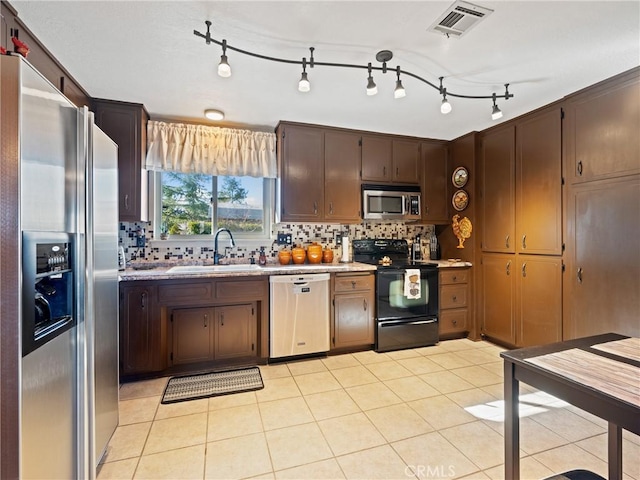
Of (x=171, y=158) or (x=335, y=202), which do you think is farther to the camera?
(x=335, y=202)

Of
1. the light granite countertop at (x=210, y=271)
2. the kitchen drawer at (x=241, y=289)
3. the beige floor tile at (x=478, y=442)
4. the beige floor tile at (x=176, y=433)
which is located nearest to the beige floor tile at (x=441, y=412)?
the beige floor tile at (x=478, y=442)

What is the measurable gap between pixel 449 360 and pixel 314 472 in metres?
1.93

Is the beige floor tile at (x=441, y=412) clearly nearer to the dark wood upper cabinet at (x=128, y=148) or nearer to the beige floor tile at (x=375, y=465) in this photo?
the beige floor tile at (x=375, y=465)

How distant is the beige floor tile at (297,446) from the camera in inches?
65.6

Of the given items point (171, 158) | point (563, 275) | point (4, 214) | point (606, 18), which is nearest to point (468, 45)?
point (606, 18)

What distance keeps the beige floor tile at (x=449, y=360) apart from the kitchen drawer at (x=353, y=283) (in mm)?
940

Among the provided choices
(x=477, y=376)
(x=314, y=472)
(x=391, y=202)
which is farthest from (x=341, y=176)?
(x=314, y=472)

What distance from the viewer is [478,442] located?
5.90ft

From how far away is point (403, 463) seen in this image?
64.5 inches

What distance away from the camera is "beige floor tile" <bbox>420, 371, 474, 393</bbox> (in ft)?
8.00

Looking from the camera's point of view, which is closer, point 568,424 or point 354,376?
point 568,424

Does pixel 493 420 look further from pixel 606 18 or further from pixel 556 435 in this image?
pixel 606 18

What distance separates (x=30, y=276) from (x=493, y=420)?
2.53 meters

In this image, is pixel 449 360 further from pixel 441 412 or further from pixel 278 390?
pixel 278 390
